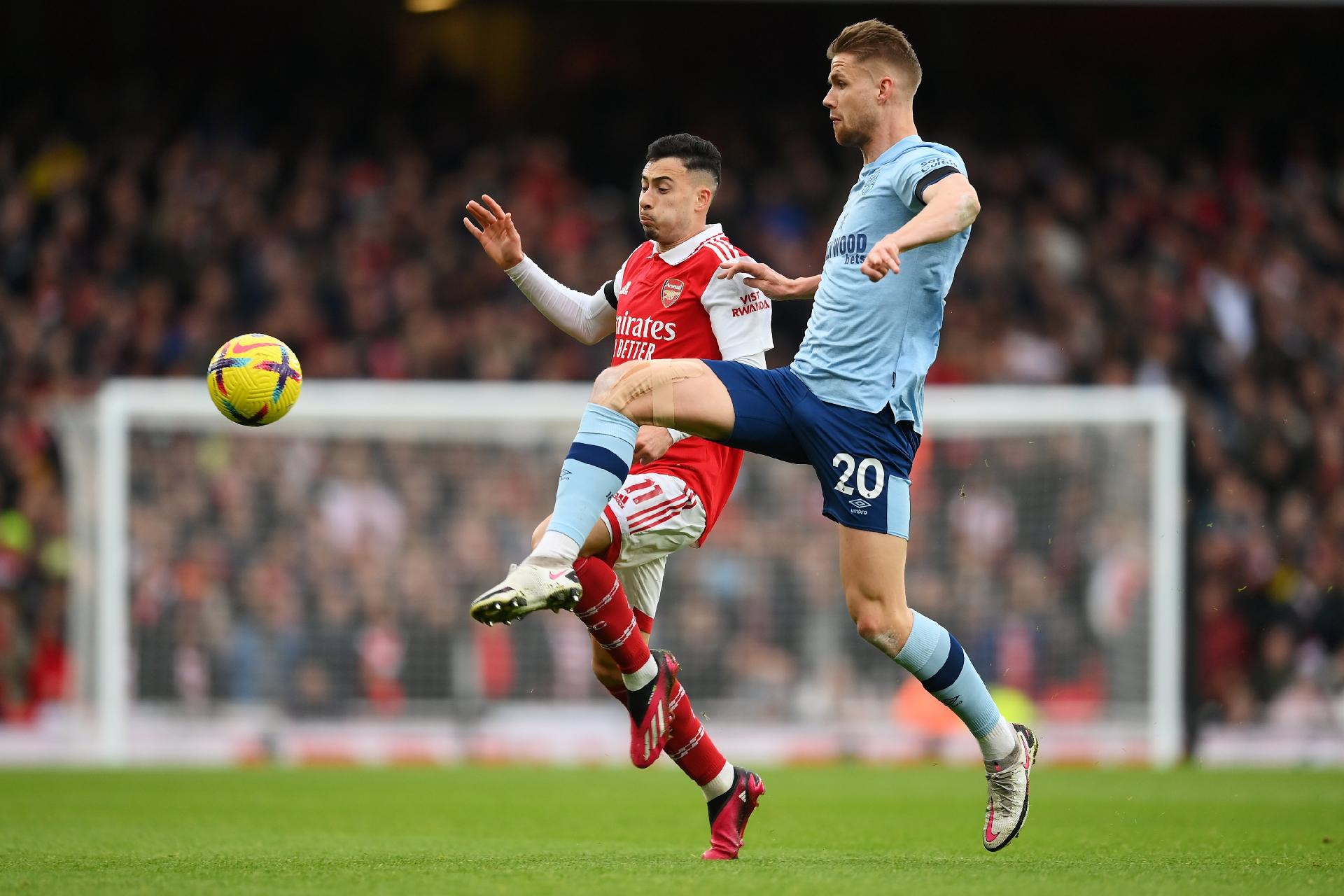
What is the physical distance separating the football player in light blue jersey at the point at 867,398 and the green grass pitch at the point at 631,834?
2.16ft

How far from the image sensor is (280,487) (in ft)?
44.6

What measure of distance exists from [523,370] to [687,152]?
977 centimetres

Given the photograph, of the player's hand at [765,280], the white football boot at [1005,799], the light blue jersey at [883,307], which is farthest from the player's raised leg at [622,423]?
the white football boot at [1005,799]

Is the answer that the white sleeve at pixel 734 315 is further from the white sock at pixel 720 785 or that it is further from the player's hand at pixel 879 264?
the white sock at pixel 720 785

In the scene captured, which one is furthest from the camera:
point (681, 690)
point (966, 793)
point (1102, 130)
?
point (1102, 130)

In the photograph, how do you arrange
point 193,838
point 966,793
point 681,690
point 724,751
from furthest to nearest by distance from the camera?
1. point 724,751
2. point 966,793
3. point 193,838
4. point 681,690

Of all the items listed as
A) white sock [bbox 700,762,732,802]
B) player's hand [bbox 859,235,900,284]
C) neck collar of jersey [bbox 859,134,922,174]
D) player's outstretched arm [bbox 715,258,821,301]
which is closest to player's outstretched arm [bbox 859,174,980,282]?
player's hand [bbox 859,235,900,284]

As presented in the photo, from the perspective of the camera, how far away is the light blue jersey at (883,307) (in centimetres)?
561

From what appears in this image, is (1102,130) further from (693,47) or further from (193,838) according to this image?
(193,838)

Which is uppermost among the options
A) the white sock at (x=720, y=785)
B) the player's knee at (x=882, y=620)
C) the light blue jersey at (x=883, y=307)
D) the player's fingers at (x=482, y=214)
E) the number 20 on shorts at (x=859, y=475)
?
the player's fingers at (x=482, y=214)

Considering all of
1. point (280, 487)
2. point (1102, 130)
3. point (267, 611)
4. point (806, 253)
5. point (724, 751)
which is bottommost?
point (724, 751)

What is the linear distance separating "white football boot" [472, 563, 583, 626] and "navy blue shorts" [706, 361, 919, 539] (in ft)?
2.39

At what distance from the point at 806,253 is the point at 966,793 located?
836 centimetres

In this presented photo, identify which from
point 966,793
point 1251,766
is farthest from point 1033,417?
point 966,793
